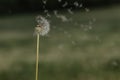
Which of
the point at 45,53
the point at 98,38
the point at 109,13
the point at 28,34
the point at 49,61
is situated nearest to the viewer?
the point at 49,61

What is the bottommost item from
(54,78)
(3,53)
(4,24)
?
(54,78)

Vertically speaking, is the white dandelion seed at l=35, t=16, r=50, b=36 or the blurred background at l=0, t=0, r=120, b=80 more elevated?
the blurred background at l=0, t=0, r=120, b=80

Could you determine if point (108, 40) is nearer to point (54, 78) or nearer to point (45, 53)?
point (45, 53)

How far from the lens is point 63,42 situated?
838 cm

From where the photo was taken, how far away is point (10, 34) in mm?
10289

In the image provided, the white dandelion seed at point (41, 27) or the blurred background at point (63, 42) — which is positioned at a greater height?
the blurred background at point (63, 42)

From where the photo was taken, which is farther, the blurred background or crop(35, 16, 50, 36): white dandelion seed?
the blurred background

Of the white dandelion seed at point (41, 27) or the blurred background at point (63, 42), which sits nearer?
the white dandelion seed at point (41, 27)

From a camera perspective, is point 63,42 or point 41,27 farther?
point 63,42

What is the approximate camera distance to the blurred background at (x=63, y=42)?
242 inches

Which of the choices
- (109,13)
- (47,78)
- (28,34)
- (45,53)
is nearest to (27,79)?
(47,78)

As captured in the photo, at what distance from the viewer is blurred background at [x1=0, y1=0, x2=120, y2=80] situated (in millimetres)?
6141

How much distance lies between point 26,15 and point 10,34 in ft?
3.92

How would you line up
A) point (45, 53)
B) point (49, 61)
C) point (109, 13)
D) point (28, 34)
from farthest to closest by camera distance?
point (109, 13)
point (28, 34)
point (45, 53)
point (49, 61)
